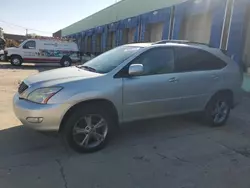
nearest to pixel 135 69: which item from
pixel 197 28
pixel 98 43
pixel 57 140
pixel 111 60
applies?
pixel 111 60

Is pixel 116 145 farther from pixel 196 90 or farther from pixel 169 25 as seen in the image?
pixel 169 25

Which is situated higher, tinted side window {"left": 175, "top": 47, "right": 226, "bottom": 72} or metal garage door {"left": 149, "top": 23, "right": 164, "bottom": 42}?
metal garage door {"left": 149, "top": 23, "right": 164, "bottom": 42}

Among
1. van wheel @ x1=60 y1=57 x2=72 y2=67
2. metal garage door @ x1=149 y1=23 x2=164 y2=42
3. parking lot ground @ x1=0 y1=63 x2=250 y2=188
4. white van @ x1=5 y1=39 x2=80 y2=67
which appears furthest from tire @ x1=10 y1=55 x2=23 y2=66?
parking lot ground @ x1=0 y1=63 x2=250 y2=188

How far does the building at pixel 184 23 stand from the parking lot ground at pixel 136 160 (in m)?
6.57

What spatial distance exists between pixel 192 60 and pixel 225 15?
24.2 feet

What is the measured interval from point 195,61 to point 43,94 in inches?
118

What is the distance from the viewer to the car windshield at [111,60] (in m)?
4.51

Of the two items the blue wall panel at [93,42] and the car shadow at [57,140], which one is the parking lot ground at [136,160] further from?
the blue wall panel at [93,42]

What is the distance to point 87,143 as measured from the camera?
4.18m

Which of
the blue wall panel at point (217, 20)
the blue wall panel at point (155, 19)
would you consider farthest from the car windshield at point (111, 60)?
the blue wall panel at point (155, 19)

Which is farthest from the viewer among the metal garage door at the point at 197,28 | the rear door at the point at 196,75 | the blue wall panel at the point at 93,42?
the blue wall panel at the point at 93,42

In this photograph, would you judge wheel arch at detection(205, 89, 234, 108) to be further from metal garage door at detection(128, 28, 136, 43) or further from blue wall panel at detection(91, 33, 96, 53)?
blue wall panel at detection(91, 33, 96, 53)

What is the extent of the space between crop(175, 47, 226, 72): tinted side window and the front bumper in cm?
231

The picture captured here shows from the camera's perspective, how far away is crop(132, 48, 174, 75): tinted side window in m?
4.64
